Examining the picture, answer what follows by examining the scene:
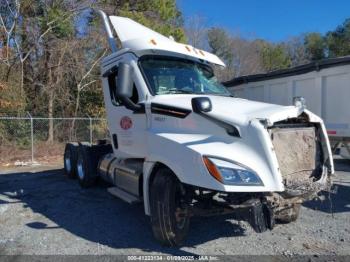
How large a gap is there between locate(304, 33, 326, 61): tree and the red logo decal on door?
141 feet

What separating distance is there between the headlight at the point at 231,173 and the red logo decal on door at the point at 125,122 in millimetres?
2278

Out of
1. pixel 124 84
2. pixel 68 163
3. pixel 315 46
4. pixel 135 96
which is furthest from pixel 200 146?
pixel 315 46

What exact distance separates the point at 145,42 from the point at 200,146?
7.53ft

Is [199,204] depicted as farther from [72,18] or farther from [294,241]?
[72,18]

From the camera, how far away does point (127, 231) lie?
6.14 metres

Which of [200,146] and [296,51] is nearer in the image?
[200,146]

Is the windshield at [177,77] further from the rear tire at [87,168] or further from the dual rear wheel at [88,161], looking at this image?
the rear tire at [87,168]

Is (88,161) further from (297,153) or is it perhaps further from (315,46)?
(315,46)

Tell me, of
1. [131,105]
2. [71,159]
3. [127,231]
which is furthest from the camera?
[71,159]

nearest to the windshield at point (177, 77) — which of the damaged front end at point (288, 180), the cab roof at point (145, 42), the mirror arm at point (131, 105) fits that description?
the cab roof at point (145, 42)

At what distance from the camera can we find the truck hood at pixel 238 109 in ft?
16.1

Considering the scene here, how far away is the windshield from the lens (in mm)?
6121

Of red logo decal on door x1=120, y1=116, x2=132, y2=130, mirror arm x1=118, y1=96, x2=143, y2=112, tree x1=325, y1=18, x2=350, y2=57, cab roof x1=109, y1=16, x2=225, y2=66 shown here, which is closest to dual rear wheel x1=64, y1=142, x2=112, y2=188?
red logo decal on door x1=120, y1=116, x2=132, y2=130

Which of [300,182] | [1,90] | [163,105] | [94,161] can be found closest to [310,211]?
[300,182]
